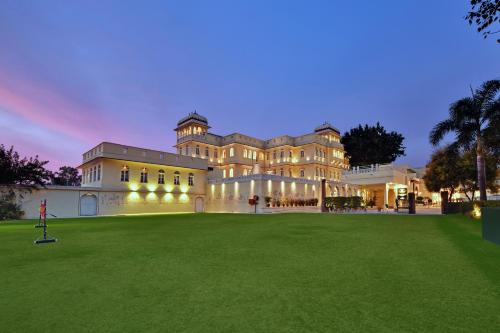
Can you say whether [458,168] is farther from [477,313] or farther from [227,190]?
[477,313]

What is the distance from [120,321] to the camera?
2977 millimetres

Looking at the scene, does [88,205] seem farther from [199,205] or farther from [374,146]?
[374,146]

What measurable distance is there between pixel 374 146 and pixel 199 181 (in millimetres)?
36768

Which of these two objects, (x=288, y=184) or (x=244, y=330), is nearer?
(x=244, y=330)

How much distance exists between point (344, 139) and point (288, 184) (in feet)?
106

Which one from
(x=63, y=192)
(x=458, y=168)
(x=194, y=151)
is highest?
(x=194, y=151)

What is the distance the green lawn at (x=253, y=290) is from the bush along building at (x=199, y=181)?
→ 858 inches

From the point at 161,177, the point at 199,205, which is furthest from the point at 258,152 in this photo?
the point at 161,177

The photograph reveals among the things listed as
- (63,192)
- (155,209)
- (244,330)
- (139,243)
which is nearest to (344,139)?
(155,209)

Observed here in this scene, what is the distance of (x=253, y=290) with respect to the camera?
392cm

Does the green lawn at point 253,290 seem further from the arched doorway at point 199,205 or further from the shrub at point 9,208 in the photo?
the arched doorway at point 199,205

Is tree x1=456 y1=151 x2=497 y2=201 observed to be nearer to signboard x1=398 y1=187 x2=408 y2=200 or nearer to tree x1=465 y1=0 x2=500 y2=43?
signboard x1=398 y1=187 x2=408 y2=200

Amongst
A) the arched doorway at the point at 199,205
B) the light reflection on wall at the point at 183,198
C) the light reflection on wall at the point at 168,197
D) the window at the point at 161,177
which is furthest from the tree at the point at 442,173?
the window at the point at 161,177

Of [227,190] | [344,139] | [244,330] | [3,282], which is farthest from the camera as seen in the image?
[344,139]
